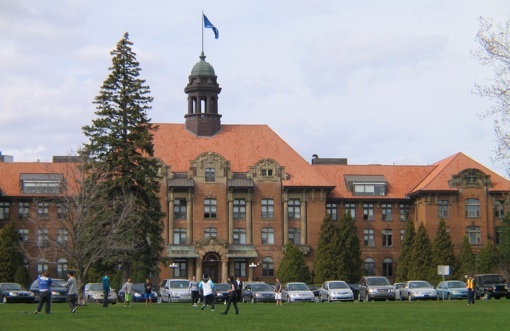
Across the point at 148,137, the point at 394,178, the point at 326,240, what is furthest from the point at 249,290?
the point at 394,178

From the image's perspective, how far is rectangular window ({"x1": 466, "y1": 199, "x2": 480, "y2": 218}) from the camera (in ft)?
316

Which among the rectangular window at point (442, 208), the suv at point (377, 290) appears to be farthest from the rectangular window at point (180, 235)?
the suv at point (377, 290)

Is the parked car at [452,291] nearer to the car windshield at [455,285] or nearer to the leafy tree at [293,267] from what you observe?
the car windshield at [455,285]

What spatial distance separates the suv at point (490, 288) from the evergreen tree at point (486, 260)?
2407 centimetres

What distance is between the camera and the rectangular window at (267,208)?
96062mm

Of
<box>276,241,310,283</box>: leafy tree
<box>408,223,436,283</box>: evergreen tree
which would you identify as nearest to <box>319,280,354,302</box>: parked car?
<box>276,241,310,283</box>: leafy tree

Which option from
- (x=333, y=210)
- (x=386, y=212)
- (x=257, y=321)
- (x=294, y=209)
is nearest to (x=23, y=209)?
(x=294, y=209)

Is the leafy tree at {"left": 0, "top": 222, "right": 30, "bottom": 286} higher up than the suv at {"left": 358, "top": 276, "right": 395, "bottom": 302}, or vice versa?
the leafy tree at {"left": 0, "top": 222, "right": 30, "bottom": 286}

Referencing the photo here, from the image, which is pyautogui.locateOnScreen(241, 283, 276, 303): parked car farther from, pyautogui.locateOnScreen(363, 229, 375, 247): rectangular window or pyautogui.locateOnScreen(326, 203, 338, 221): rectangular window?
pyautogui.locateOnScreen(363, 229, 375, 247): rectangular window

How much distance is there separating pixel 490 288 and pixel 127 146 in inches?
1037

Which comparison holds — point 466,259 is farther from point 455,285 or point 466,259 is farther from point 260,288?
point 260,288

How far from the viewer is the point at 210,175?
9544 centimetres

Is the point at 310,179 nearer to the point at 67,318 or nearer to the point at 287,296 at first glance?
the point at 287,296

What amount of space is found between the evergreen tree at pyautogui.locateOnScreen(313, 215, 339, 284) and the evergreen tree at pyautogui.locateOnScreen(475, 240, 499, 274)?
42.4 feet
